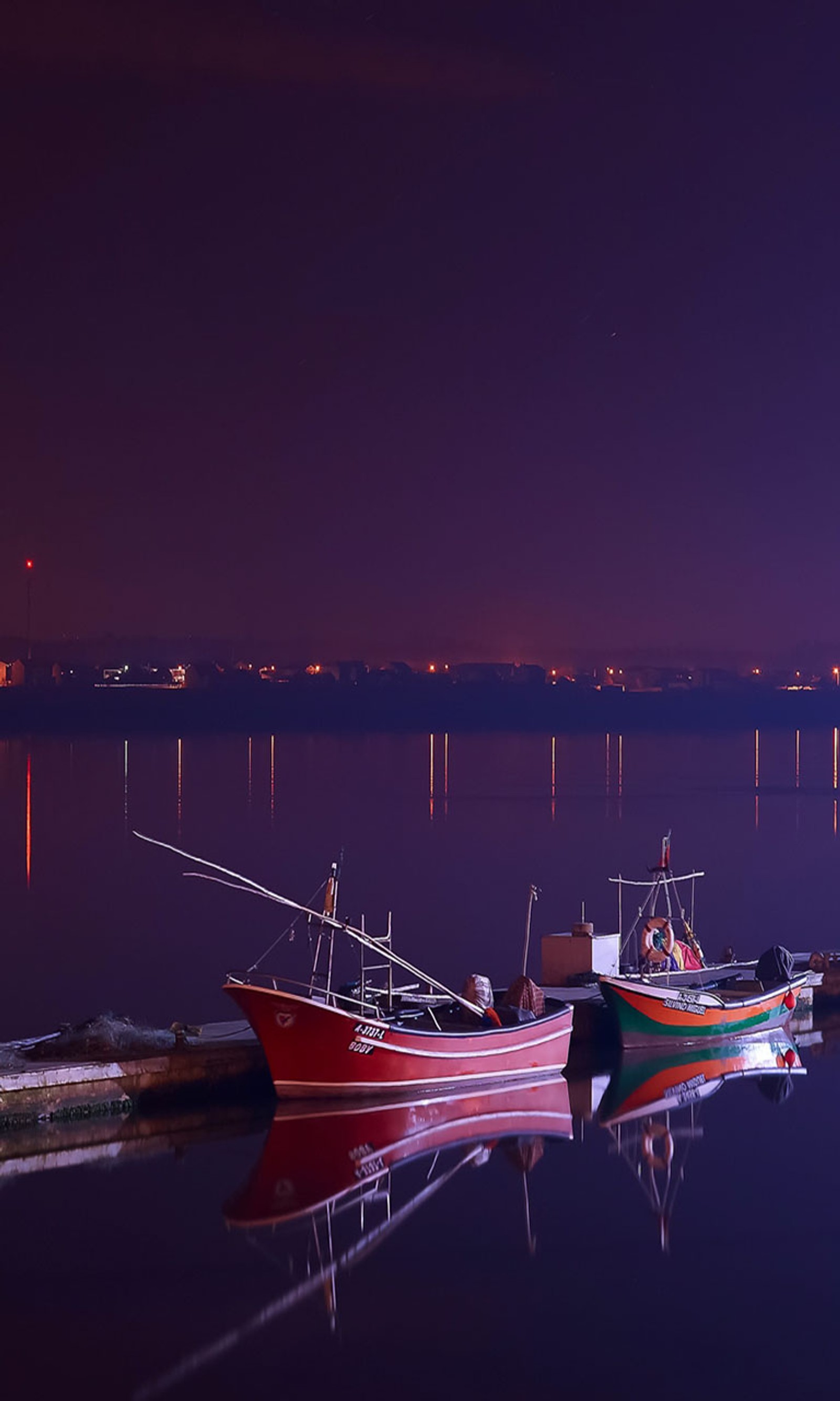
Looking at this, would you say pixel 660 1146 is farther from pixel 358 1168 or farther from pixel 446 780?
pixel 446 780

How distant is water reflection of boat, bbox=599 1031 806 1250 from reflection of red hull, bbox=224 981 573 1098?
175cm

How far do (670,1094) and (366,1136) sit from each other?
5.02m

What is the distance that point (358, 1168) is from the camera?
18234 millimetres

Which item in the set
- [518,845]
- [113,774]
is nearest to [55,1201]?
[518,845]

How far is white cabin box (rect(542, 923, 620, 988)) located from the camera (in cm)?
2506

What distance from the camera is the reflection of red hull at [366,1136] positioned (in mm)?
17266

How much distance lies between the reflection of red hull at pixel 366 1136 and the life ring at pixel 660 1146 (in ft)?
2.96

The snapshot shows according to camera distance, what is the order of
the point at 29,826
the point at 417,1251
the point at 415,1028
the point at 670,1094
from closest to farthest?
the point at 417,1251
the point at 415,1028
the point at 670,1094
the point at 29,826

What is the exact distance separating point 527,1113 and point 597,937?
5.08 meters

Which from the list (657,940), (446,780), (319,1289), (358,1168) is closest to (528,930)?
(657,940)

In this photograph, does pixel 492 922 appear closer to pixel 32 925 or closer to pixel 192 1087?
pixel 32 925

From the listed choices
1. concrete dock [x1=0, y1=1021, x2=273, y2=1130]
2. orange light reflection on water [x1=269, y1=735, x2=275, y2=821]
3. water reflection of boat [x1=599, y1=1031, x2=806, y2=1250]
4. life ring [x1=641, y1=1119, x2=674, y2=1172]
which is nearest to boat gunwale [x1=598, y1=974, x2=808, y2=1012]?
water reflection of boat [x1=599, y1=1031, x2=806, y2=1250]

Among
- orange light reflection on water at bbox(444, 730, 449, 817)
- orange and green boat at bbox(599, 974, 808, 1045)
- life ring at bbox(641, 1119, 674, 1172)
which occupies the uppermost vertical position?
orange and green boat at bbox(599, 974, 808, 1045)

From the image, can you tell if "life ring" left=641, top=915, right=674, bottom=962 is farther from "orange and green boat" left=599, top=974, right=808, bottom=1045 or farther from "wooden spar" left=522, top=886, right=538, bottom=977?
"wooden spar" left=522, top=886, right=538, bottom=977
